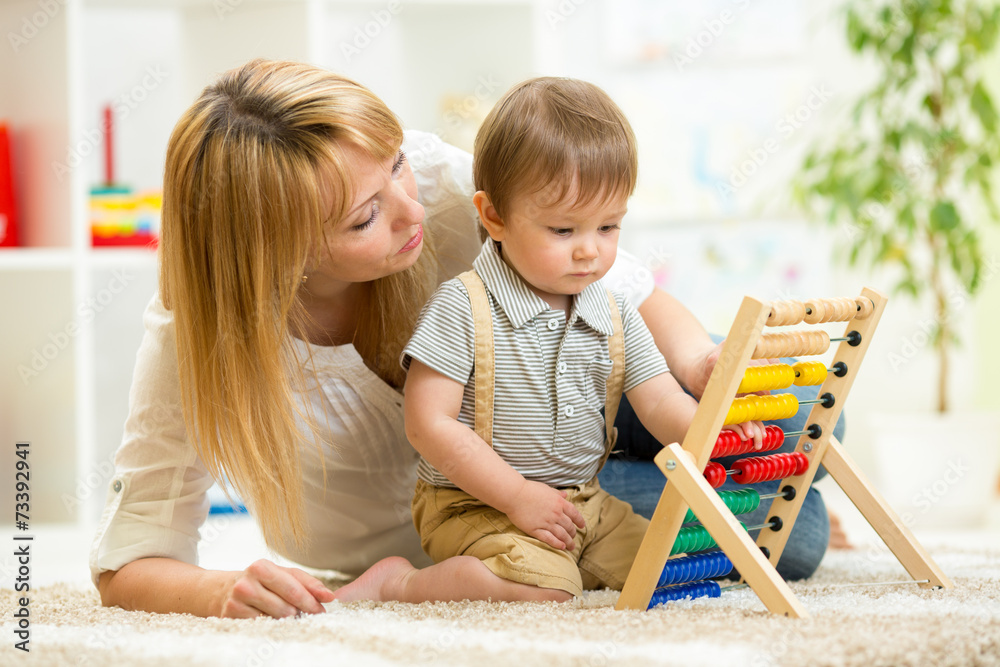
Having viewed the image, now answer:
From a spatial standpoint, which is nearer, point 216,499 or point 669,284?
point 216,499

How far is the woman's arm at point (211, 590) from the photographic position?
0.94 metres

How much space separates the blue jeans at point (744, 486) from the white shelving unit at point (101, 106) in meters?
1.20

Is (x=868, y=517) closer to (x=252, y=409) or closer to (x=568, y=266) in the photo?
(x=568, y=266)

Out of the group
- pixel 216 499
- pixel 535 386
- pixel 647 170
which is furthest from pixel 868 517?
pixel 647 170

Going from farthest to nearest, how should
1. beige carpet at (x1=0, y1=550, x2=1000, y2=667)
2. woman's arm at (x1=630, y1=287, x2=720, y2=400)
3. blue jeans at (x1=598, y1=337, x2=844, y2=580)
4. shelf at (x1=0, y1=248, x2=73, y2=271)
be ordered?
shelf at (x1=0, y1=248, x2=73, y2=271) < blue jeans at (x1=598, y1=337, x2=844, y2=580) < woman's arm at (x1=630, y1=287, x2=720, y2=400) < beige carpet at (x1=0, y1=550, x2=1000, y2=667)

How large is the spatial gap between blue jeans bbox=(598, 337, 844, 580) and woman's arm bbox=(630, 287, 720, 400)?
0.16m

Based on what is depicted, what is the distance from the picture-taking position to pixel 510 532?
1.03 metres

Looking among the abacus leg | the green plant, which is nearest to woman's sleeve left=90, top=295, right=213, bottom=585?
the abacus leg

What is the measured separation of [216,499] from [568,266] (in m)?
1.51

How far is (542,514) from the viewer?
Answer: 101 centimetres

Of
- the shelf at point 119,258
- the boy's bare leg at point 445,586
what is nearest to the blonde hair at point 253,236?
the boy's bare leg at point 445,586

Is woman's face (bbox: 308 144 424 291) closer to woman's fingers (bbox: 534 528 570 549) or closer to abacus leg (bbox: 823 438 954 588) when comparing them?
woman's fingers (bbox: 534 528 570 549)

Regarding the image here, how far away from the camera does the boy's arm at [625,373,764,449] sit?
1028 millimetres

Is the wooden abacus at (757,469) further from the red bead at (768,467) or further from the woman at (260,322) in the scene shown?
the woman at (260,322)
